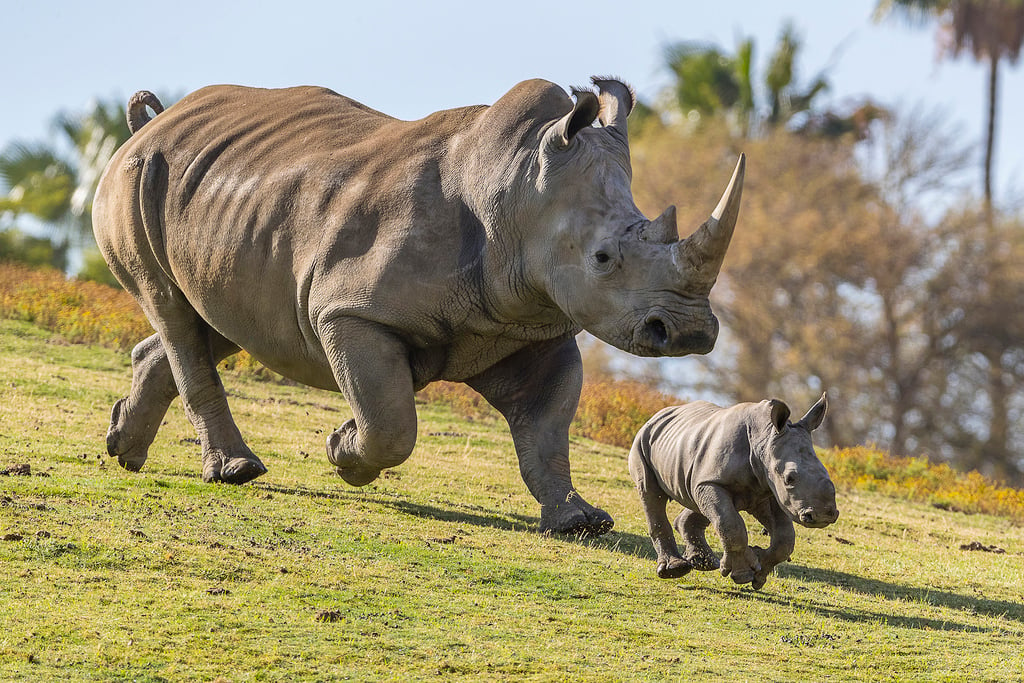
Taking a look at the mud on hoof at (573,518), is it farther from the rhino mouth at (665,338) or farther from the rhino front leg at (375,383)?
the rhino mouth at (665,338)

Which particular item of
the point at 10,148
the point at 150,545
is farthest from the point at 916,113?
the point at 150,545

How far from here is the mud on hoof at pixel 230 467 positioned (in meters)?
8.17

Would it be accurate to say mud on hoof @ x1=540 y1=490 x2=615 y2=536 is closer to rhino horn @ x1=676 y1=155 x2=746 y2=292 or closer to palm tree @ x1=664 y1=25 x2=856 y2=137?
rhino horn @ x1=676 y1=155 x2=746 y2=292

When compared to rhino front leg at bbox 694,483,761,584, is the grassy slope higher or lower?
lower

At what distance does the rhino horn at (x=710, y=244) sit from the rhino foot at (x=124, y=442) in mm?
4578

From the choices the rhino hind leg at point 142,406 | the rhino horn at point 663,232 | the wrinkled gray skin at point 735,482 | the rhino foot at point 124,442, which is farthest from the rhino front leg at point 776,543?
the rhino foot at point 124,442

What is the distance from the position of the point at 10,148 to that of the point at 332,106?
99.2ft

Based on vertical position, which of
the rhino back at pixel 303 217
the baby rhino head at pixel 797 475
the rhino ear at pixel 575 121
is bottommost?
the baby rhino head at pixel 797 475

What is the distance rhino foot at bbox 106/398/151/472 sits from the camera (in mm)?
8930

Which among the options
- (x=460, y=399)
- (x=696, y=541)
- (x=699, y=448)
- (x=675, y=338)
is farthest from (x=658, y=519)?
(x=460, y=399)

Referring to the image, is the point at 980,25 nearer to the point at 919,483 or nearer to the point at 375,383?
the point at 919,483

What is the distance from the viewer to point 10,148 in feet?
116

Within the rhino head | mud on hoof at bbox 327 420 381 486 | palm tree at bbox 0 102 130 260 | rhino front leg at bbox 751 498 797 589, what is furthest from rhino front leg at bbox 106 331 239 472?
palm tree at bbox 0 102 130 260

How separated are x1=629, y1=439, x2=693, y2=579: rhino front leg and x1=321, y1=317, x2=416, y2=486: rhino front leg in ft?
7.22
